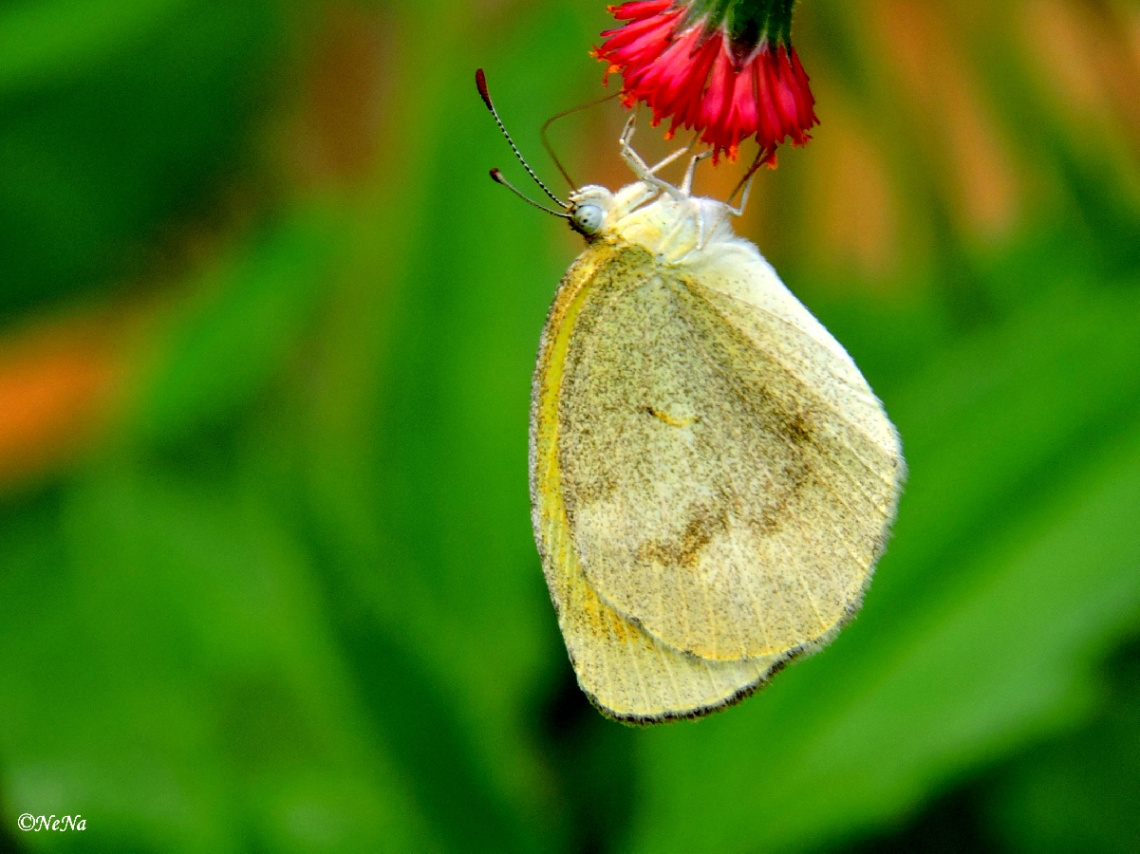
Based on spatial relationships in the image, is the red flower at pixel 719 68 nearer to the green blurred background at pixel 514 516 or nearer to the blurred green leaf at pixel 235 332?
the green blurred background at pixel 514 516

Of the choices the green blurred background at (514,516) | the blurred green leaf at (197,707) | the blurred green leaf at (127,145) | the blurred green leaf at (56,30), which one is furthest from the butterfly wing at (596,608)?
the blurred green leaf at (127,145)

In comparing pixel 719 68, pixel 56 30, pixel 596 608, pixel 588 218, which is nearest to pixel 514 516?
pixel 596 608

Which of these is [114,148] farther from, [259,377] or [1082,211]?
[1082,211]

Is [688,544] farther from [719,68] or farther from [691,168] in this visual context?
[719,68]

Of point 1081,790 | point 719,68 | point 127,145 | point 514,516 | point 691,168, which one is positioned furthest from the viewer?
point 127,145

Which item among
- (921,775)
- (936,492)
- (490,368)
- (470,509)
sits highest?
(490,368)

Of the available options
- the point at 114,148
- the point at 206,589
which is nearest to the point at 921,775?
the point at 206,589
